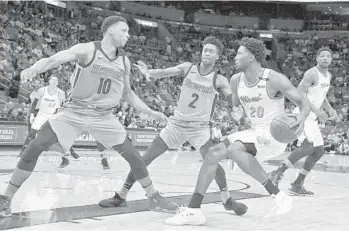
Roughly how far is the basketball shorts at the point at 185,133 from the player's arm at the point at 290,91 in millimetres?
1077

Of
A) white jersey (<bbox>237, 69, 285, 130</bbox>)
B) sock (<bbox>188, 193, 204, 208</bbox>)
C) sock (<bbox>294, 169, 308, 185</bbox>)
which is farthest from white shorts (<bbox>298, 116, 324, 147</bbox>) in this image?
sock (<bbox>188, 193, 204, 208</bbox>)

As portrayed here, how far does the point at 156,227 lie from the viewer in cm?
452

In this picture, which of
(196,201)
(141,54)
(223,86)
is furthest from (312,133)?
(141,54)

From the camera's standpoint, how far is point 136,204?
584 centimetres

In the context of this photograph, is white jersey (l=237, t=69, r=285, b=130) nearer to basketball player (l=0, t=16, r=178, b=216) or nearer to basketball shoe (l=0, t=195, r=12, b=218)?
basketball player (l=0, t=16, r=178, b=216)

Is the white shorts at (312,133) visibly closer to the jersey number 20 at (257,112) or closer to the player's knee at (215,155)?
the jersey number 20 at (257,112)

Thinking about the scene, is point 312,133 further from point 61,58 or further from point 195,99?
point 61,58

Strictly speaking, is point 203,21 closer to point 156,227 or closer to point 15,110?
point 15,110

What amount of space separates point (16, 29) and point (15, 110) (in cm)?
604

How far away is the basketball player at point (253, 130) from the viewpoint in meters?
4.73

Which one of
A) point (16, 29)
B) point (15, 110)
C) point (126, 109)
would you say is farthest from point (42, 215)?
point (16, 29)

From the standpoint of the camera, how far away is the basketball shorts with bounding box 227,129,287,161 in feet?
16.2

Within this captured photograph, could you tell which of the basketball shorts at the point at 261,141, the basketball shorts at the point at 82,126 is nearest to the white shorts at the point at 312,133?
the basketball shorts at the point at 261,141

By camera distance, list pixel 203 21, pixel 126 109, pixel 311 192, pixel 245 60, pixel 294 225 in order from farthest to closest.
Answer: pixel 203 21 < pixel 126 109 < pixel 311 192 < pixel 245 60 < pixel 294 225
